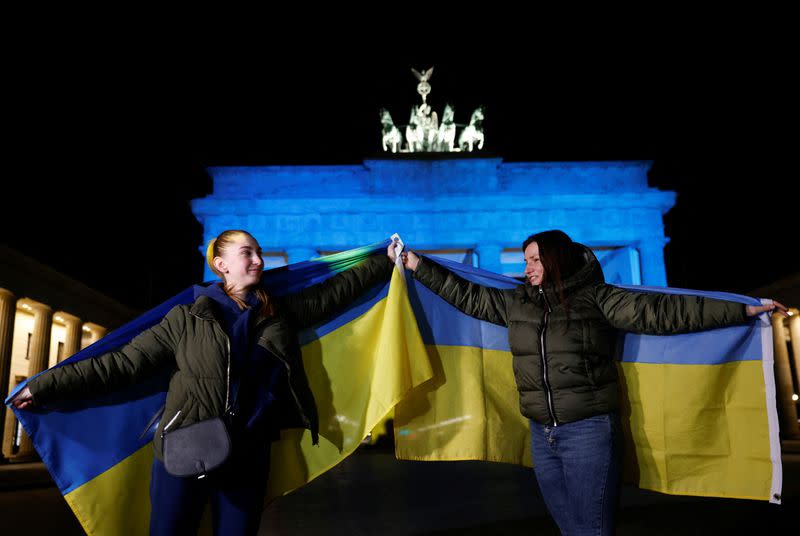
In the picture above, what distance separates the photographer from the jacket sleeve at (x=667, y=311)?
400 centimetres

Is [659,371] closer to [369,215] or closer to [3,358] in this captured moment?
[3,358]

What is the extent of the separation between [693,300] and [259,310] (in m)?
2.47

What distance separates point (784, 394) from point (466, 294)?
29768mm

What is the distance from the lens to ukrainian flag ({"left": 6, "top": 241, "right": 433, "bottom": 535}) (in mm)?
3980

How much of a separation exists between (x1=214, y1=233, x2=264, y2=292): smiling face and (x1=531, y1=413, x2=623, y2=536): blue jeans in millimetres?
1817

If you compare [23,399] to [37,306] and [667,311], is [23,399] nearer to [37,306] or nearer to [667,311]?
[667,311]

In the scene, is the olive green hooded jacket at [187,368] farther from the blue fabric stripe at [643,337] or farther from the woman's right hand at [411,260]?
the blue fabric stripe at [643,337]

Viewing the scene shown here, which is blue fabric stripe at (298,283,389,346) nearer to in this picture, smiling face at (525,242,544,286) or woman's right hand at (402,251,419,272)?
woman's right hand at (402,251,419,272)

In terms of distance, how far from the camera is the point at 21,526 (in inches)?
306

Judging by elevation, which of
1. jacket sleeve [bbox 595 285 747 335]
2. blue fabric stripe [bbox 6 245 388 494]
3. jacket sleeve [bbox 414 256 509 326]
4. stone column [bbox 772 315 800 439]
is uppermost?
jacket sleeve [bbox 414 256 509 326]

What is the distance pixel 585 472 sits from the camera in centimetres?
371

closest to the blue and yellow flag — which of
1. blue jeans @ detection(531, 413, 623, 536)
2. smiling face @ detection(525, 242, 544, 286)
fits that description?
blue jeans @ detection(531, 413, 623, 536)

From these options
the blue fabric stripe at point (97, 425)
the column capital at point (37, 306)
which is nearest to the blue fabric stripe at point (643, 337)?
the blue fabric stripe at point (97, 425)

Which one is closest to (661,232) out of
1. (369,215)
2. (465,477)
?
A: (369,215)
